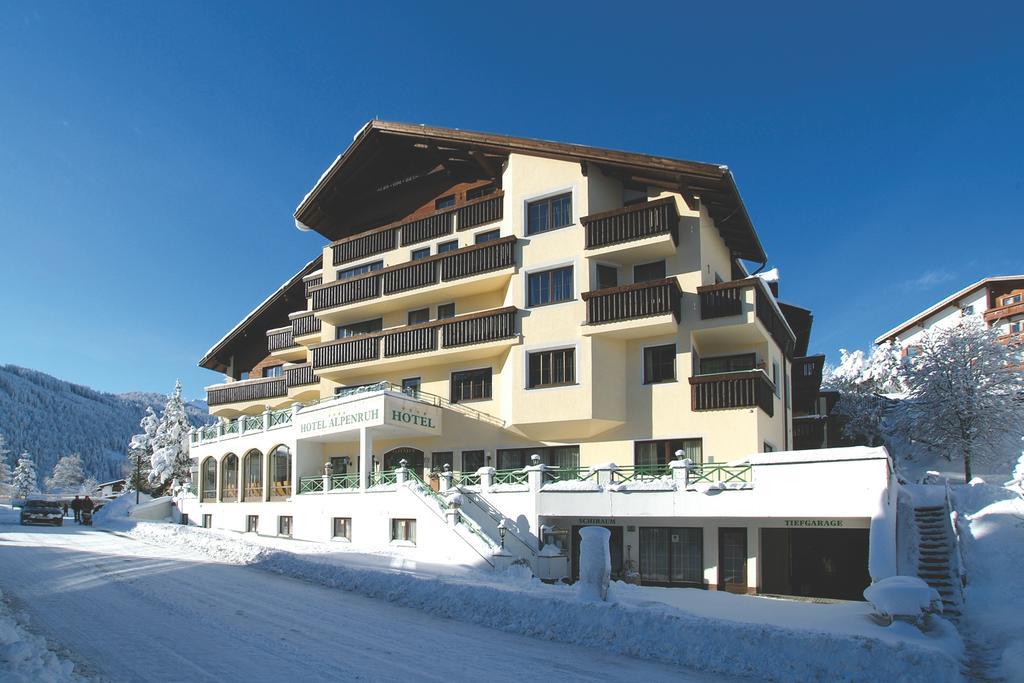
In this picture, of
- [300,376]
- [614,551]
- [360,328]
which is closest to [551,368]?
[614,551]

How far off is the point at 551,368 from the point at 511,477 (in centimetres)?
490

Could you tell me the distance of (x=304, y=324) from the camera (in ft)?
134

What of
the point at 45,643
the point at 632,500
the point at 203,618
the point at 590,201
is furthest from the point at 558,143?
the point at 45,643

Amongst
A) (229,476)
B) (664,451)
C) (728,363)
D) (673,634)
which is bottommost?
(229,476)

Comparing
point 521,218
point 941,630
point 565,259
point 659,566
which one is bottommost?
point 659,566

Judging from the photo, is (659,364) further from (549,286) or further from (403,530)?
(403,530)

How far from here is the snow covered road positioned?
1058 cm

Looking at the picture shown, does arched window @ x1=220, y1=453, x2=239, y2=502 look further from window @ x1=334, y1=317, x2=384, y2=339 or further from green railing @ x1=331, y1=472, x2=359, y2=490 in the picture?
green railing @ x1=331, y1=472, x2=359, y2=490

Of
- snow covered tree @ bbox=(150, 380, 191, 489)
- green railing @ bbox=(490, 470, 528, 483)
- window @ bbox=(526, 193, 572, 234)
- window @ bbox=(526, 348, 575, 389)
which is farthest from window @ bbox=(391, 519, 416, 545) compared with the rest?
snow covered tree @ bbox=(150, 380, 191, 489)

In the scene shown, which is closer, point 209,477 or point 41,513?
point 41,513

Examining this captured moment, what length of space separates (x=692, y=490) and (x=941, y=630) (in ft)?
31.2

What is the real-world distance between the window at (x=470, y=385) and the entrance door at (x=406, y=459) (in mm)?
3514

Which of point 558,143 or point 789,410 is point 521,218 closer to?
point 558,143

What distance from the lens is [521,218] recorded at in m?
30.7
